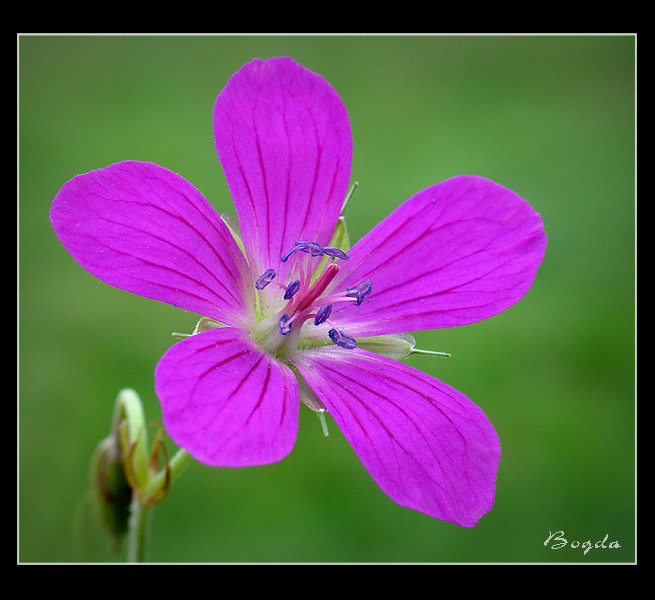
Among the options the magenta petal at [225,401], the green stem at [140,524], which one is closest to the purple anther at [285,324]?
the magenta petal at [225,401]

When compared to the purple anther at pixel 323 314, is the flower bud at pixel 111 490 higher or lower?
lower

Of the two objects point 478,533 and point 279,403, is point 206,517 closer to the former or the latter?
→ point 478,533

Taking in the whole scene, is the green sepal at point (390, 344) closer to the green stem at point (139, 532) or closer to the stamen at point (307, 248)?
the stamen at point (307, 248)

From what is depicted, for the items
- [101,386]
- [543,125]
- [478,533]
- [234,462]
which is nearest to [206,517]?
[101,386]

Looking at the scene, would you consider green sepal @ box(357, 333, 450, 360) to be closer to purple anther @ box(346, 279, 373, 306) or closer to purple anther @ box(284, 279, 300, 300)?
purple anther @ box(346, 279, 373, 306)

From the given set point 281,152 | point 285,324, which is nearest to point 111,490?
point 285,324
